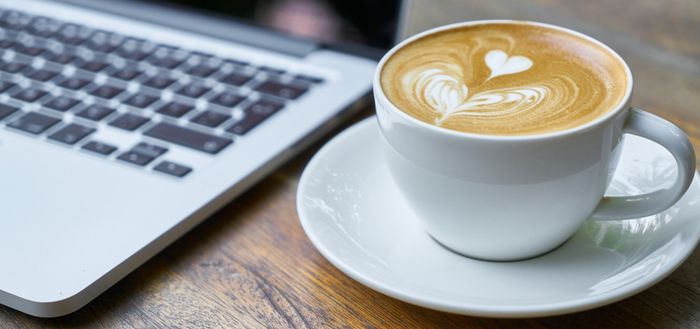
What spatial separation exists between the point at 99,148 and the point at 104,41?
0.77 ft

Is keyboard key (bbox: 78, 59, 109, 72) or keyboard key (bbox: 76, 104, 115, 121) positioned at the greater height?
keyboard key (bbox: 76, 104, 115, 121)

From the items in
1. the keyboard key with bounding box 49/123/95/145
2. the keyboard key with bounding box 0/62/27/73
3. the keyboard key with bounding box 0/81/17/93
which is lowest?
the keyboard key with bounding box 0/62/27/73

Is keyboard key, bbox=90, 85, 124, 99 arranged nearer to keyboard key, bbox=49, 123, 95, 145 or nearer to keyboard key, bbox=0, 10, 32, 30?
keyboard key, bbox=49, 123, 95, 145

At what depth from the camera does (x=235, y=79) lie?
2.11 ft

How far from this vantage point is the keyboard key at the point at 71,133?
55 cm

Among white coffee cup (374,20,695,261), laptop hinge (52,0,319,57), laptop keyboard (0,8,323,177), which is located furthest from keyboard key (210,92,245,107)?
white coffee cup (374,20,695,261)

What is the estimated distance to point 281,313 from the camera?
0.41m

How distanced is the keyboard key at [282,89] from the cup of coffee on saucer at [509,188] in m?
0.14

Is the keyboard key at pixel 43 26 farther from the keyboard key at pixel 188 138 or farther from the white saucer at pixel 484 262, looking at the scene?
the white saucer at pixel 484 262

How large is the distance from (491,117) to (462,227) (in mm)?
65

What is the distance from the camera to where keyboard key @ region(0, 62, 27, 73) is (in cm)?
68

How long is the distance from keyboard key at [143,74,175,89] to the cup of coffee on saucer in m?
0.22

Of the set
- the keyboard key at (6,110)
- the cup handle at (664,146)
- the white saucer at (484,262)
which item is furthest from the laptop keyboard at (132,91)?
the cup handle at (664,146)

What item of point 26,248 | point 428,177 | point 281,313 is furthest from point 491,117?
point 26,248
